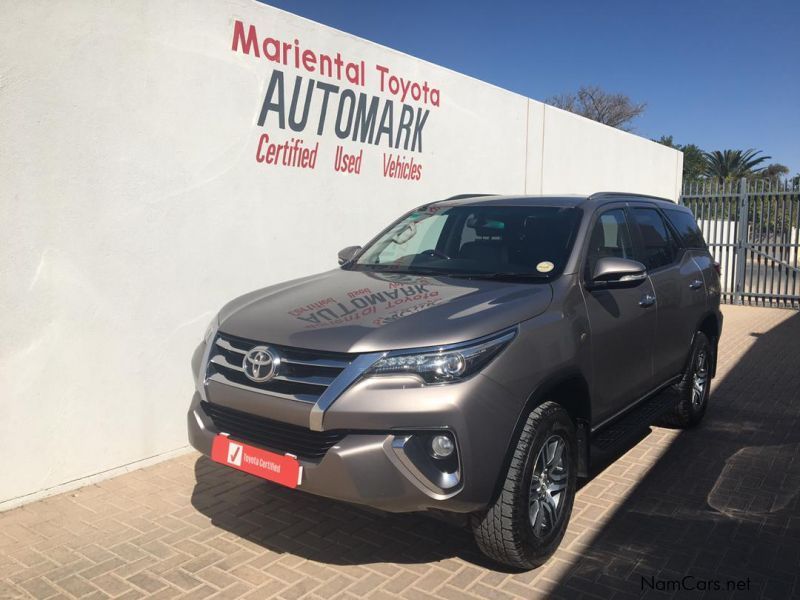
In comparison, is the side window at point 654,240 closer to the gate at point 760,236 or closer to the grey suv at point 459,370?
the grey suv at point 459,370

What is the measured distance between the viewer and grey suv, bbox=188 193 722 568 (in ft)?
9.36

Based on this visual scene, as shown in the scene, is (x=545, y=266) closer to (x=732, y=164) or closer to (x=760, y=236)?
(x=760, y=236)

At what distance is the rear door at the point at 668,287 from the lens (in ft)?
15.6

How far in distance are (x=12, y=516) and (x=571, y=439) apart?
3317mm

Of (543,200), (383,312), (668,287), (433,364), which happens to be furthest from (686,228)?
(433,364)

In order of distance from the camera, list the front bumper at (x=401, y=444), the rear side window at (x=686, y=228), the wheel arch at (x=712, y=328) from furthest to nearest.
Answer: the wheel arch at (x=712, y=328) < the rear side window at (x=686, y=228) < the front bumper at (x=401, y=444)

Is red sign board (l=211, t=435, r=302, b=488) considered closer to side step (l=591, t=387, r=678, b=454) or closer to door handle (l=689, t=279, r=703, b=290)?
side step (l=591, t=387, r=678, b=454)

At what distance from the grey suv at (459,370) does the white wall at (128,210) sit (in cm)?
123

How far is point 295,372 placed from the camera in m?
3.08

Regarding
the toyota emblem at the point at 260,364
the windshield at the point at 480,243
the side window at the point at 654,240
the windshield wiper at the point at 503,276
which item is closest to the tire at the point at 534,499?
the windshield wiper at the point at 503,276

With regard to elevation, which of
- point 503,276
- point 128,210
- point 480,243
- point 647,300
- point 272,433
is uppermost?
point 128,210

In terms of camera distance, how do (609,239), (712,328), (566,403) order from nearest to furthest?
1. (566,403)
2. (609,239)
3. (712,328)

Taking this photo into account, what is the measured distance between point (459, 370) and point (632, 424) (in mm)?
1957

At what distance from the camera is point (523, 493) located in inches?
122
